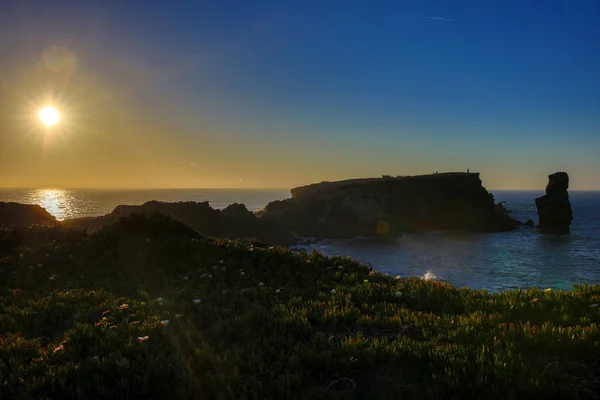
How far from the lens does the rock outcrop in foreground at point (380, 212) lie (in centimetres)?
6900

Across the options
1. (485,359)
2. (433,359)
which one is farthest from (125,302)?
(485,359)

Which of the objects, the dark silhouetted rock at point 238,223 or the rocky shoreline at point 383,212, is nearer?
the dark silhouetted rock at point 238,223

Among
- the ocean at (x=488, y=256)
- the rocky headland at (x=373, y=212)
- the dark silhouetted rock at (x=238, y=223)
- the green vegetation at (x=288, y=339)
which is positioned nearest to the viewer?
the green vegetation at (x=288, y=339)

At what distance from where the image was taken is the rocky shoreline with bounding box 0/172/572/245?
68.2m

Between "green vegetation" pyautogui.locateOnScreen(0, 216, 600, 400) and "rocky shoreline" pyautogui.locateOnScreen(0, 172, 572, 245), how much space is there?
53936mm

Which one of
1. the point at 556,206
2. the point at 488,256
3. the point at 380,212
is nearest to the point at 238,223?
the point at 380,212

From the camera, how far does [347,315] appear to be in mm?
6609

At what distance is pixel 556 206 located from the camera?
86062mm

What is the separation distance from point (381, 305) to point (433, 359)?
2737 millimetres

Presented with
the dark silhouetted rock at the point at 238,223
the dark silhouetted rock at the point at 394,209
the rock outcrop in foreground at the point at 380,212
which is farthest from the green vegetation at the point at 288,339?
the dark silhouetted rock at the point at 394,209

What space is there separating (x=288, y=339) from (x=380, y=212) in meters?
77.0

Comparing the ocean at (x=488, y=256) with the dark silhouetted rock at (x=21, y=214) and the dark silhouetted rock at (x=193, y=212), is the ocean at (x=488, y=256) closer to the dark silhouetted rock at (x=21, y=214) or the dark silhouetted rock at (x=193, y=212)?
the dark silhouetted rock at (x=193, y=212)

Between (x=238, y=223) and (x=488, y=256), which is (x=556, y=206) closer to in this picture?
(x=488, y=256)

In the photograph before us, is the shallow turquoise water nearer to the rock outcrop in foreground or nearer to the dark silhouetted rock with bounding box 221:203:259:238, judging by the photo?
the rock outcrop in foreground
